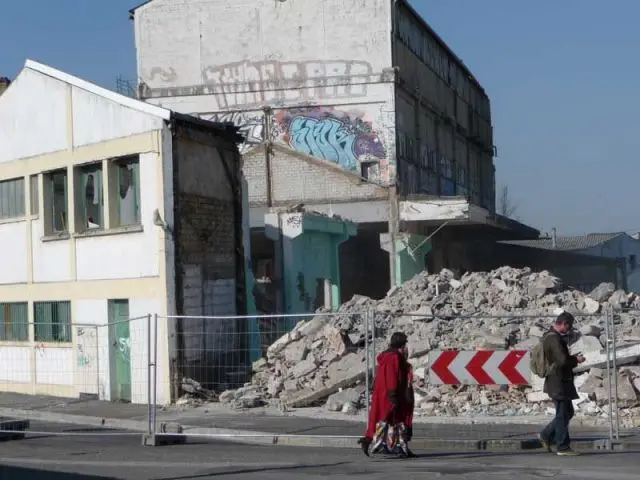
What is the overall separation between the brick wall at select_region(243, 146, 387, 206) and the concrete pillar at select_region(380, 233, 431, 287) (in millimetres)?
2015

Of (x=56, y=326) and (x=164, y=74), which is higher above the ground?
(x=164, y=74)

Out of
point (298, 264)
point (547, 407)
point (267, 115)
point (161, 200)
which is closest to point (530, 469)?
point (547, 407)

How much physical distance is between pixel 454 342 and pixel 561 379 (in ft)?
25.2

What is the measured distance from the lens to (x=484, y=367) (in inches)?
554

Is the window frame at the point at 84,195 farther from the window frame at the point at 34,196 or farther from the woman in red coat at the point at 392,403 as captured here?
the woman in red coat at the point at 392,403

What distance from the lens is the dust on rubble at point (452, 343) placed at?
55.5 feet

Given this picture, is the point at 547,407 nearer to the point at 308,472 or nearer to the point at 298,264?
the point at 308,472

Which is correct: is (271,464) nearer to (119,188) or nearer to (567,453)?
(567,453)

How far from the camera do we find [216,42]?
1695 inches

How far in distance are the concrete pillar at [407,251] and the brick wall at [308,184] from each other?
2015mm

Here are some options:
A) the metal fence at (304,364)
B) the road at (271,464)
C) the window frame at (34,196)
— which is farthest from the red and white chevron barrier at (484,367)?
the window frame at (34,196)

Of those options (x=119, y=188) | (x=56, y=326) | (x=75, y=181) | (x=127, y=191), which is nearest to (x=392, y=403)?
(x=127, y=191)

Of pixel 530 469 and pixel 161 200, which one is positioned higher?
A: pixel 161 200

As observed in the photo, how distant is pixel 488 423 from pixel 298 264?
16.9 metres
